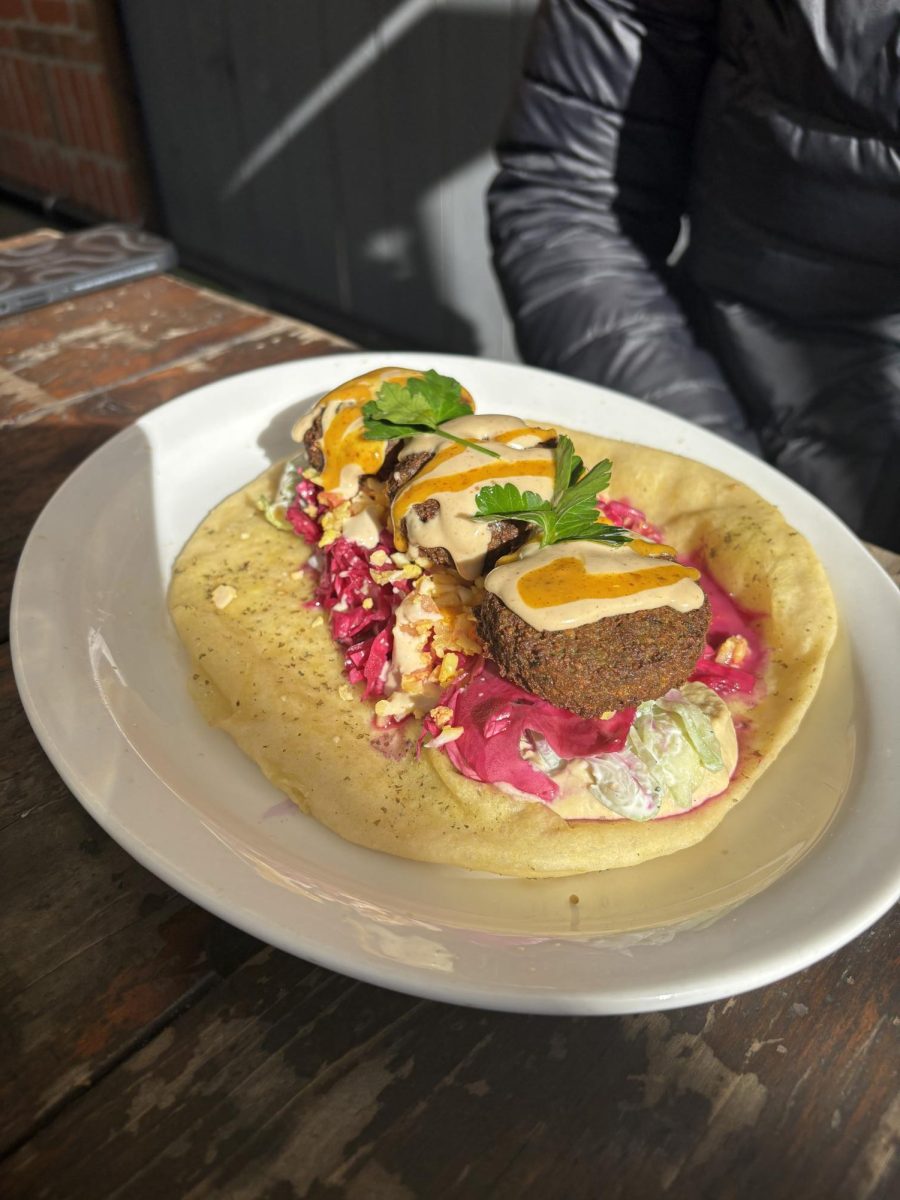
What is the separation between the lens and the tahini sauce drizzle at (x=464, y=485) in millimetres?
1947

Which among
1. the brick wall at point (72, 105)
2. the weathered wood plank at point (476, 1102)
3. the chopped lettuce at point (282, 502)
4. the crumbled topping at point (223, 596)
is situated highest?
the brick wall at point (72, 105)

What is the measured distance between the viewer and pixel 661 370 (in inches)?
127

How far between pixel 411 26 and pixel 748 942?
5.70 meters

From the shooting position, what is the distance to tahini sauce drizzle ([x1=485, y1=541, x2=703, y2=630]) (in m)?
1.65

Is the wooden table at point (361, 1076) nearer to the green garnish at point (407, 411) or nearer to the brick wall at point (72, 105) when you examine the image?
the green garnish at point (407, 411)

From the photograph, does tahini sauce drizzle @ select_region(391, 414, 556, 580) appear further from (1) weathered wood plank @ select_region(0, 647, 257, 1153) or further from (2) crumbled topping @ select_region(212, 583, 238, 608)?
(1) weathered wood plank @ select_region(0, 647, 257, 1153)

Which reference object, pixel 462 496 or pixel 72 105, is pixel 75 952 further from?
pixel 72 105

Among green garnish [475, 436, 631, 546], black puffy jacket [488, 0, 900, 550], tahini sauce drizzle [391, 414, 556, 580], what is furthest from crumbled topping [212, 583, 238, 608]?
black puffy jacket [488, 0, 900, 550]

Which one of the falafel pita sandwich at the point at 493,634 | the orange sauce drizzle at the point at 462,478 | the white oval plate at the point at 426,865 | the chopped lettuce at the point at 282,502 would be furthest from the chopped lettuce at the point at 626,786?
the chopped lettuce at the point at 282,502

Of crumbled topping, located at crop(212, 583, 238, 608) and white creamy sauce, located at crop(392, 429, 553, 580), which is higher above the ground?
white creamy sauce, located at crop(392, 429, 553, 580)

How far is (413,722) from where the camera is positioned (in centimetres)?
190

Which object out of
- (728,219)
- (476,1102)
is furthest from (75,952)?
A: (728,219)

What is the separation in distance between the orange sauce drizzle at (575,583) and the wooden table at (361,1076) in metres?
0.75

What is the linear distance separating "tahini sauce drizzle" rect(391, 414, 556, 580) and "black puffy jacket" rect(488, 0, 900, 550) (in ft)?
4.42
